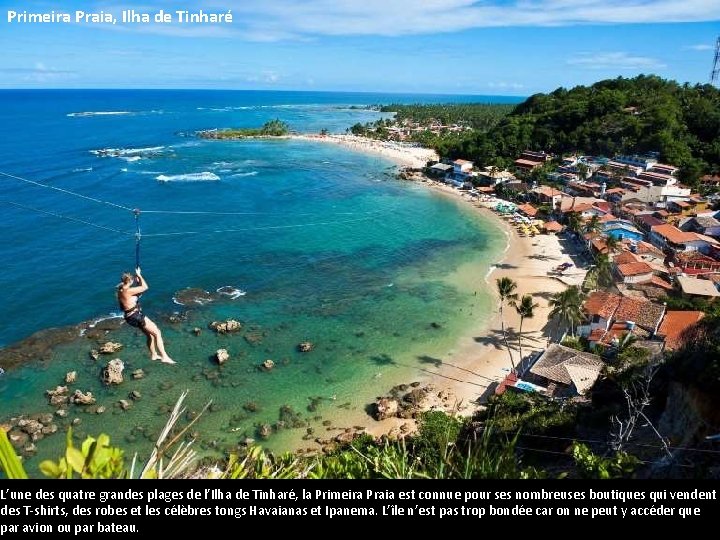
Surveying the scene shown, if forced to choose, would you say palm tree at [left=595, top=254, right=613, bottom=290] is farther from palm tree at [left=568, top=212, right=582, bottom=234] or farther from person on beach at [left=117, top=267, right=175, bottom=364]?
person on beach at [left=117, top=267, right=175, bottom=364]

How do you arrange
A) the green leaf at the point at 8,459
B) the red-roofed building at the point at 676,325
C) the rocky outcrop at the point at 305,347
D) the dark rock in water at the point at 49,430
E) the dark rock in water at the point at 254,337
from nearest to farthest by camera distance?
the green leaf at the point at 8,459
the dark rock in water at the point at 49,430
the red-roofed building at the point at 676,325
the rocky outcrop at the point at 305,347
the dark rock in water at the point at 254,337

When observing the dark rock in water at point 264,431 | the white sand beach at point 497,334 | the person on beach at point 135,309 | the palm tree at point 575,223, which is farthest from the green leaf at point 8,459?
the palm tree at point 575,223

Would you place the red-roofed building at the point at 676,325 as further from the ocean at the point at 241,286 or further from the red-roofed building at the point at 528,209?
the red-roofed building at the point at 528,209

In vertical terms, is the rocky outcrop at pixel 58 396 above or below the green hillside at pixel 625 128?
below

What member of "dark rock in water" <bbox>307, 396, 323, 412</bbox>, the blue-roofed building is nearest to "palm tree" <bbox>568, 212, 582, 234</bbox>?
the blue-roofed building

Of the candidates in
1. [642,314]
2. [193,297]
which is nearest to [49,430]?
[193,297]

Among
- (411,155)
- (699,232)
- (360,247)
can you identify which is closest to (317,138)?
(411,155)
